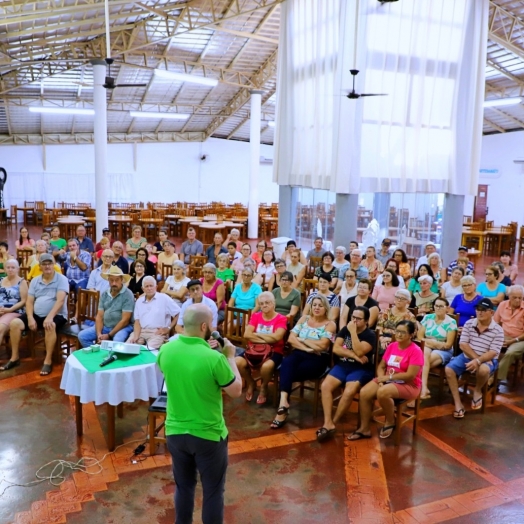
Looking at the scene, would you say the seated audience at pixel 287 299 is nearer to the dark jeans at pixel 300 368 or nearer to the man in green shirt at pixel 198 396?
the dark jeans at pixel 300 368

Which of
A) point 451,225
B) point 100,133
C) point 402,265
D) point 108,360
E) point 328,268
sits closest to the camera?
point 108,360

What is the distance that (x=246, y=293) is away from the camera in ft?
18.5

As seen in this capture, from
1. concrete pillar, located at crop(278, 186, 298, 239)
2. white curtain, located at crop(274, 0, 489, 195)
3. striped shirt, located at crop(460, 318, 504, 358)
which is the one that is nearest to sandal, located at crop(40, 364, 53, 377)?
striped shirt, located at crop(460, 318, 504, 358)

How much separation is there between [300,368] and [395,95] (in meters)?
6.34

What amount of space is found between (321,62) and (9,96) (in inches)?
427

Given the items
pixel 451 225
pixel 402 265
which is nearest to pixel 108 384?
pixel 402 265

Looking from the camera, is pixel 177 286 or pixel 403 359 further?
pixel 177 286

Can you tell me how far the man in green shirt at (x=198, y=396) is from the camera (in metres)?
2.54

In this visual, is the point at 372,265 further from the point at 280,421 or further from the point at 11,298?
the point at 11,298

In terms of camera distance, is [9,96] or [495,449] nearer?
[495,449]

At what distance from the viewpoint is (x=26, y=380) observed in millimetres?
5152

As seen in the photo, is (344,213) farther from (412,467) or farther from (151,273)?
(412,467)

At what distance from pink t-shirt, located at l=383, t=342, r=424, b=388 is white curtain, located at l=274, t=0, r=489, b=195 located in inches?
205

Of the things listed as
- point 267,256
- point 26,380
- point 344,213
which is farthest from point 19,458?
point 344,213
